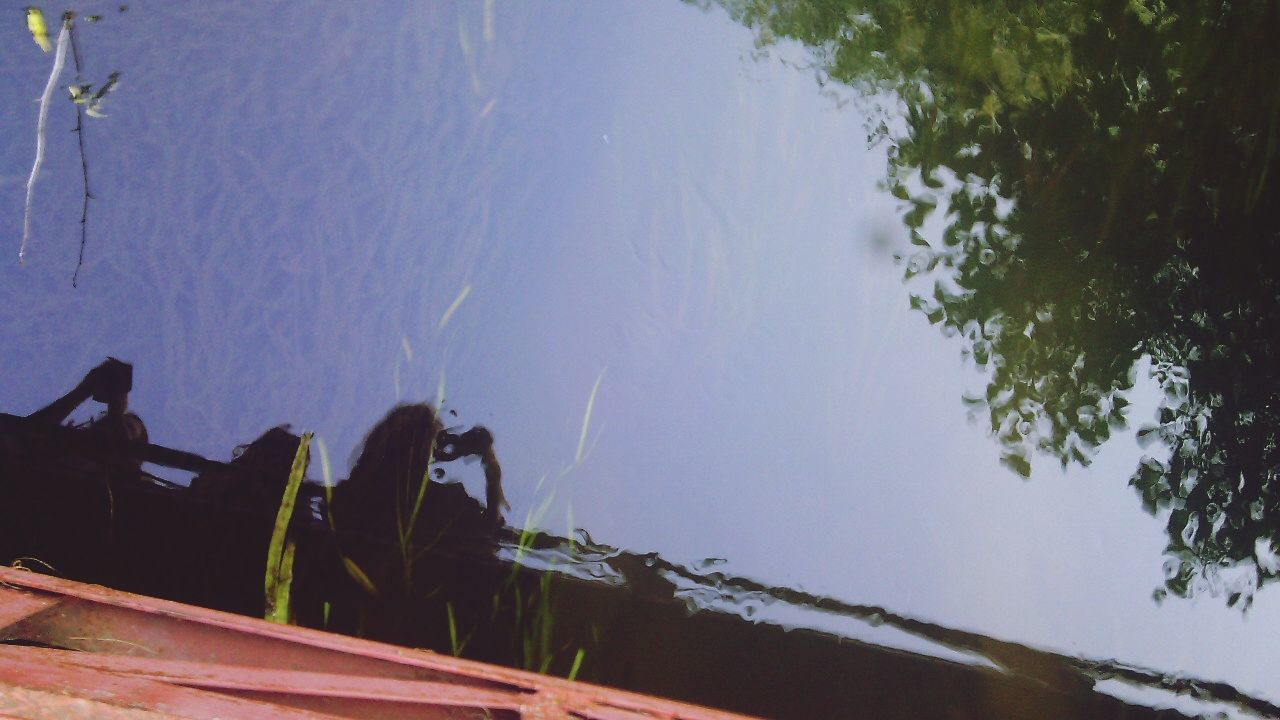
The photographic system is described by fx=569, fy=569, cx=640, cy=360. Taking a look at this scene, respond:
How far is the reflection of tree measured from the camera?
224 centimetres

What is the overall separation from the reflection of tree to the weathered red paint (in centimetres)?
194

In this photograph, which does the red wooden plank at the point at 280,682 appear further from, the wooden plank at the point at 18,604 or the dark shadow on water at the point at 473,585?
the dark shadow on water at the point at 473,585

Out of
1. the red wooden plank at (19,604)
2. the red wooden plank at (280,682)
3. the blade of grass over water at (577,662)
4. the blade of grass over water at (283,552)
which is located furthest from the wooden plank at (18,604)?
the blade of grass over water at (577,662)

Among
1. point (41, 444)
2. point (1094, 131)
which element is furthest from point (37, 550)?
point (1094, 131)

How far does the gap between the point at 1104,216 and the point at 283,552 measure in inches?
138

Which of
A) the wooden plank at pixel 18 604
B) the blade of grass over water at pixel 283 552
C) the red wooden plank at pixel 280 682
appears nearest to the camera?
the red wooden plank at pixel 280 682

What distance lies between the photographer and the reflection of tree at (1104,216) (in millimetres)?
2236

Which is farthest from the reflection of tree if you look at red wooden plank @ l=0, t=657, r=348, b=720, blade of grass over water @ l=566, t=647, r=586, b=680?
red wooden plank @ l=0, t=657, r=348, b=720

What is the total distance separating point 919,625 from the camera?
2.08 meters

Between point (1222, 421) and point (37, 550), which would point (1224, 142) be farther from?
point (37, 550)

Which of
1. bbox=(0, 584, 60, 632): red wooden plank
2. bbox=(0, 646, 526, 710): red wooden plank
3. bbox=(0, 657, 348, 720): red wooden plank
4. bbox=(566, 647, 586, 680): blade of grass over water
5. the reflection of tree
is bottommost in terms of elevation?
bbox=(566, 647, 586, 680): blade of grass over water

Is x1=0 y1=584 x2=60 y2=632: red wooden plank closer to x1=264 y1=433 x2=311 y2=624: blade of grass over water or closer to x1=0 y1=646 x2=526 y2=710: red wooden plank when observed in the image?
x1=0 y1=646 x2=526 y2=710: red wooden plank

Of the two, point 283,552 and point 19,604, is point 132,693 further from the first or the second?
point 283,552

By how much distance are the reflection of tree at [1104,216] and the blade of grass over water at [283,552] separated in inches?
95.3
